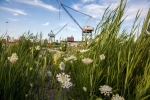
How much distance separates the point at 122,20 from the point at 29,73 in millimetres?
1067

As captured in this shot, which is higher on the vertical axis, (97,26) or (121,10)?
(121,10)

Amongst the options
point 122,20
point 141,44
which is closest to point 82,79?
point 141,44

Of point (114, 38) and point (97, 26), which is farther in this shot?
point (97, 26)

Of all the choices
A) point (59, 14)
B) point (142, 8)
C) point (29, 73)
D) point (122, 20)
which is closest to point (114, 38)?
point (122, 20)

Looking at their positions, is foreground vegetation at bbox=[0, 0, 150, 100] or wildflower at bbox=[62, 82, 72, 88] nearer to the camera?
wildflower at bbox=[62, 82, 72, 88]

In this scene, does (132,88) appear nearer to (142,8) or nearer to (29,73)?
(142,8)

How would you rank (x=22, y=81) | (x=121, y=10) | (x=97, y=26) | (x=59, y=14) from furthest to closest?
(x=59, y=14) < (x=97, y=26) < (x=121, y=10) < (x=22, y=81)

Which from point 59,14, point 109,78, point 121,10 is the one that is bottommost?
point 109,78

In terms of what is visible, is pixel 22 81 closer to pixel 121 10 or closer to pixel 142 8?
pixel 121 10

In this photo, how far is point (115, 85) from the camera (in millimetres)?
1455

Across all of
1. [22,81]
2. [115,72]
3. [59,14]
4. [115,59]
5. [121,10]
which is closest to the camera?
[22,81]

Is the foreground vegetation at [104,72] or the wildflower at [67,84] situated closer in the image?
the wildflower at [67,84]

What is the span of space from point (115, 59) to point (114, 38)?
27 centimetres

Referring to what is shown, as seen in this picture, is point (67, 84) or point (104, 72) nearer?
point (67, 84)
